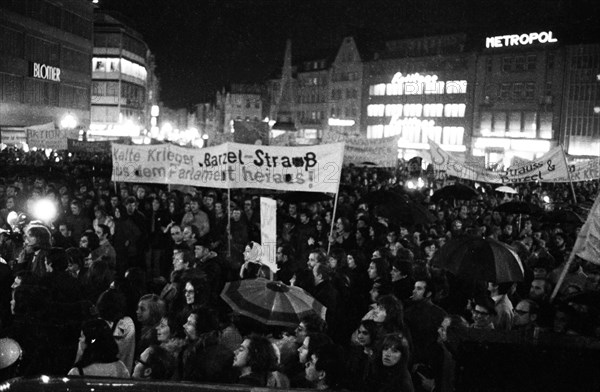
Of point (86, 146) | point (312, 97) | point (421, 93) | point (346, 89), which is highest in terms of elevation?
point (346, 89)

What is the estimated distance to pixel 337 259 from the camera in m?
8.60

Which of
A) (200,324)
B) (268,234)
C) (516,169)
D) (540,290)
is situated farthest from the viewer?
(516,169)

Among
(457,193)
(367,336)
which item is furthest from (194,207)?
(457,193)

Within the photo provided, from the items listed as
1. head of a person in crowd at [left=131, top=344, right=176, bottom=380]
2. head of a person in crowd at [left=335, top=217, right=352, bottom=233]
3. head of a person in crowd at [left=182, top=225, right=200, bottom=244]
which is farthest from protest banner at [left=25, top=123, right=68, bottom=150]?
head of a person in crowd at [left=131, top=344, right=176, bottom=380]

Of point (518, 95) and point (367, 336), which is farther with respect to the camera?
point (518, 95)

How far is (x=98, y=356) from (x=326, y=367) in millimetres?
1585

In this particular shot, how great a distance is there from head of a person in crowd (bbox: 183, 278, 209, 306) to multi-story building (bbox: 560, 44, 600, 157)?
56.9 m

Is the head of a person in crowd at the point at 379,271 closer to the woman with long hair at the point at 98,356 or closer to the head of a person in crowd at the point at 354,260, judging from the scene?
the head of a person in crowd at the point at 354,260

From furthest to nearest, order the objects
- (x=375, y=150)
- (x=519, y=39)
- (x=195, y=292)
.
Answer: (x=519, y=39)
(x=375, y=150)
(x=195, y=292)

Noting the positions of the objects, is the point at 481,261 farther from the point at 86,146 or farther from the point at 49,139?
the point at 86,146

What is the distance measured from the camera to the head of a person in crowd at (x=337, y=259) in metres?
8.48

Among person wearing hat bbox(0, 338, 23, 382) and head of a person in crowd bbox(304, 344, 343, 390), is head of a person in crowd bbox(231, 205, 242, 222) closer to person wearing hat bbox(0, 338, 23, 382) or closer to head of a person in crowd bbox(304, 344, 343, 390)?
head of a person in crowd bbox(304, 344, 343, 390)

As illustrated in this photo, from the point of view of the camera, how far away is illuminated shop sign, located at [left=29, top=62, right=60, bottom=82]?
5284 centimetres

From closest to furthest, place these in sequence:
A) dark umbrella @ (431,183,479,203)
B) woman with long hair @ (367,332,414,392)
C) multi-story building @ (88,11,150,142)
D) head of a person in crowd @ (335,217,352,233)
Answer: woman with long hair @ (367,332,414,392) < head of a person in crowd @ (335,217,352,233) < dark umbrella @ (431,183,479,203) < multi-story building @ (88,11,150,142)
